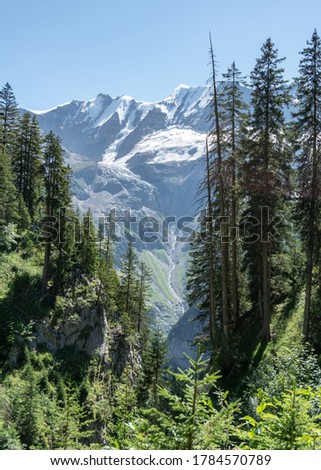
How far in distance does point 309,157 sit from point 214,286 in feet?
38.3

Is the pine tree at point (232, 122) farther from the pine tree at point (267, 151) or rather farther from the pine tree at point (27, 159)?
the pine tree at point (27, 159)

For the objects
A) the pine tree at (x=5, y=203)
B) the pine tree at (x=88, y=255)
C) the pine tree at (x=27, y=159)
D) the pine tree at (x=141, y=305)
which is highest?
the pine tree at (x=27, y=159)

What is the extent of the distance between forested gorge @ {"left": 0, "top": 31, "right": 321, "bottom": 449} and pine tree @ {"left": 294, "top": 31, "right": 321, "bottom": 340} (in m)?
0.06

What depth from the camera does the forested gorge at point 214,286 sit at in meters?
17.8

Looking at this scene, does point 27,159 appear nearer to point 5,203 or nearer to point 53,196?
point 5,203

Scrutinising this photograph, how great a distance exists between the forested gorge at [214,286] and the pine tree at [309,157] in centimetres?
6

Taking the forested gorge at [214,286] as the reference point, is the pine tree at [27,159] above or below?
above

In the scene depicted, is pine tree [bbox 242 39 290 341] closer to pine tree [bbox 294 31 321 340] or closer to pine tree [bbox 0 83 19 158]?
pine tree [bbox 294 31 321 340]

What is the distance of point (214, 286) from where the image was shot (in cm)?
2666

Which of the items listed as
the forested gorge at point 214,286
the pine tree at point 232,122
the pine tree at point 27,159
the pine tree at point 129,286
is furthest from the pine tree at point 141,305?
the pine tree at point 232,122

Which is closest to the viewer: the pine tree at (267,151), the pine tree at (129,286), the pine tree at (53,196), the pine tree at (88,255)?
the pine tree at (267,151)

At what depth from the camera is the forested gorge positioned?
17828 mm
